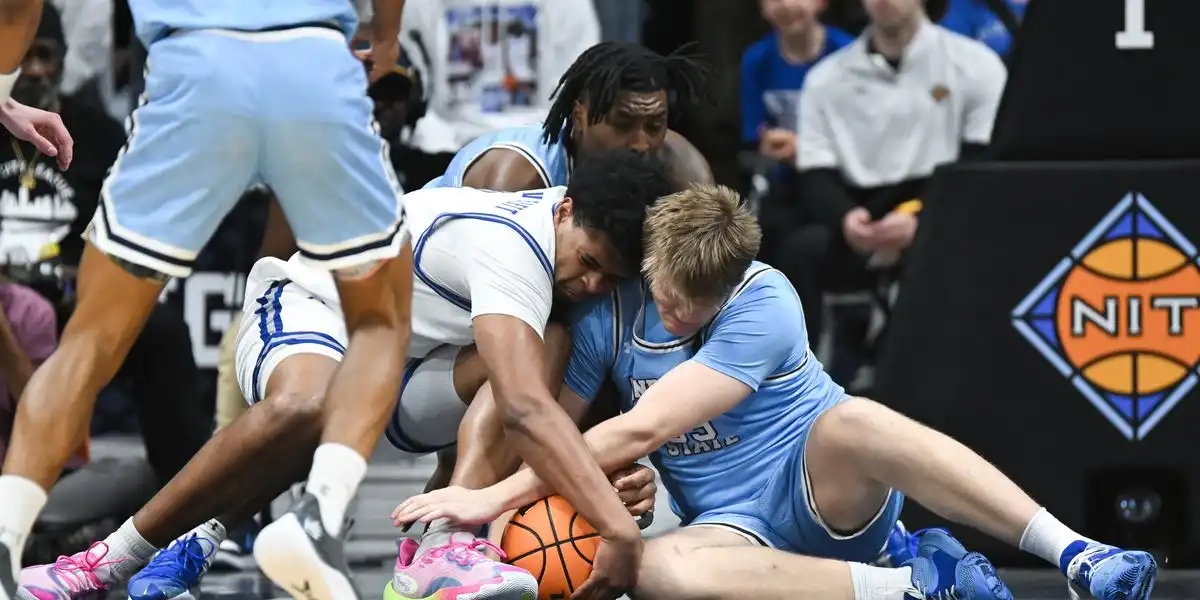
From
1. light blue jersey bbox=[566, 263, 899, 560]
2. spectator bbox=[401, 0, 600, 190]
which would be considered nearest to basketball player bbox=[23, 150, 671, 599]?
light blue jersey bbox=[566, 263, 899, 560]

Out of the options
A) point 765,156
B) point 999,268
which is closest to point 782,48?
point 765,156

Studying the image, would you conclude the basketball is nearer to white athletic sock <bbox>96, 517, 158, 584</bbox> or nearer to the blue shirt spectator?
white athletic sock <bbox>96, 517, 158, 584</bbox>

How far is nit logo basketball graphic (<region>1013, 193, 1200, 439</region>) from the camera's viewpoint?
457cm

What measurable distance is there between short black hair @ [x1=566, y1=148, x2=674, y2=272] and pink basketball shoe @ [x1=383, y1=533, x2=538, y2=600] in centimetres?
69

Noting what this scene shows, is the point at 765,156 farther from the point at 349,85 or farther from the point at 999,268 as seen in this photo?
the point at 349,85

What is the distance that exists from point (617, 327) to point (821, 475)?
551mm

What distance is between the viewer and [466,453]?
12.9ft

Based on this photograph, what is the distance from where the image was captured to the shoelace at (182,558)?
3982 millimetres

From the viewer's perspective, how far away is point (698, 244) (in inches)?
146

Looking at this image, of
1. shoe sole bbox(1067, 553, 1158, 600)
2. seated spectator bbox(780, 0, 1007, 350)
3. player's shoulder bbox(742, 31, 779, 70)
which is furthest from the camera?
player's shoulder bbox(742, 31, 779, 70)

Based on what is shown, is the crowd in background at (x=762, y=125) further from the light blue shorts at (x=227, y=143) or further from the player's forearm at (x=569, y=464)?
the light blue shorts at (x=227, y=143)

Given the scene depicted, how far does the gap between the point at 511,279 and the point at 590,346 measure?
0.34 m

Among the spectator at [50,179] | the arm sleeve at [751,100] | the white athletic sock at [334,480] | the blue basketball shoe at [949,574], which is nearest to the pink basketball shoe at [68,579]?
the white athletic sock at [334,480]

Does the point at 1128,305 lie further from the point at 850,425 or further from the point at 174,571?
the point at 174,571
